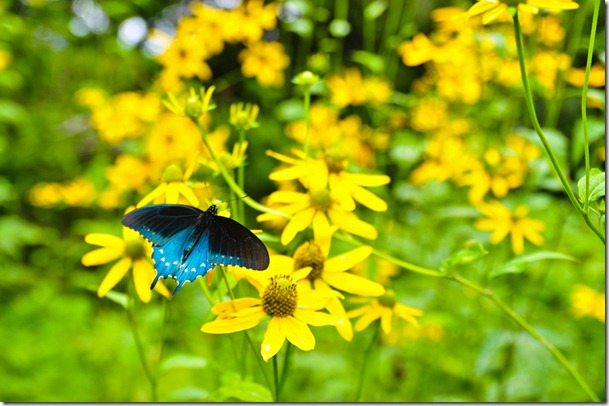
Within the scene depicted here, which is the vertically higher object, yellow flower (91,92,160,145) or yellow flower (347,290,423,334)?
yellow flower (347,290,423,334)

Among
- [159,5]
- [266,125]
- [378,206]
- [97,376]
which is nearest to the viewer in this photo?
[378,206]

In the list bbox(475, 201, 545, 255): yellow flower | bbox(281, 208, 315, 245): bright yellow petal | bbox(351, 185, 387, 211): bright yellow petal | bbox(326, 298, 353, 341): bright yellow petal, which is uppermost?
bbox(351, 185, 387, 211): bright yellow petal

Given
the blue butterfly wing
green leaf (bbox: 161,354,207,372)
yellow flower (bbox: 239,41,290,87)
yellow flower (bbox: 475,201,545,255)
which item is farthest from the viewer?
yellow flower (bbox: 239,41,290,87)

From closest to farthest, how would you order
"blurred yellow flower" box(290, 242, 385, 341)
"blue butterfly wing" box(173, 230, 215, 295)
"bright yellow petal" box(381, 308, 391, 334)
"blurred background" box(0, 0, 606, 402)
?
"blue butterfly wing" box(173, 230, 215, 295)
"blurred yellow flower" box(290, 242, 385, 341)
"bright yellow petal" box(381, 308, 391, 334)
"blurred background" box(0, 0, 606, 402)

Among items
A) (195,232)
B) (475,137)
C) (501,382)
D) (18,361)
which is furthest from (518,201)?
(18,361)

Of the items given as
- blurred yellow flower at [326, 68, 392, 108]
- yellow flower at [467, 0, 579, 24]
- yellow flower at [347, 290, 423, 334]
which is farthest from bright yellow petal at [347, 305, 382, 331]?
blurred yellow flower at [326, 68, 392, 108]

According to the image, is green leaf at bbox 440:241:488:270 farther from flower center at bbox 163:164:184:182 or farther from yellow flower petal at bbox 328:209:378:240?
flower center at bbox 163:164:184:182

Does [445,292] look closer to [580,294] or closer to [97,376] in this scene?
[580,294]

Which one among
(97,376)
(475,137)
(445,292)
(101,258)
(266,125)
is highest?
(101,258)
